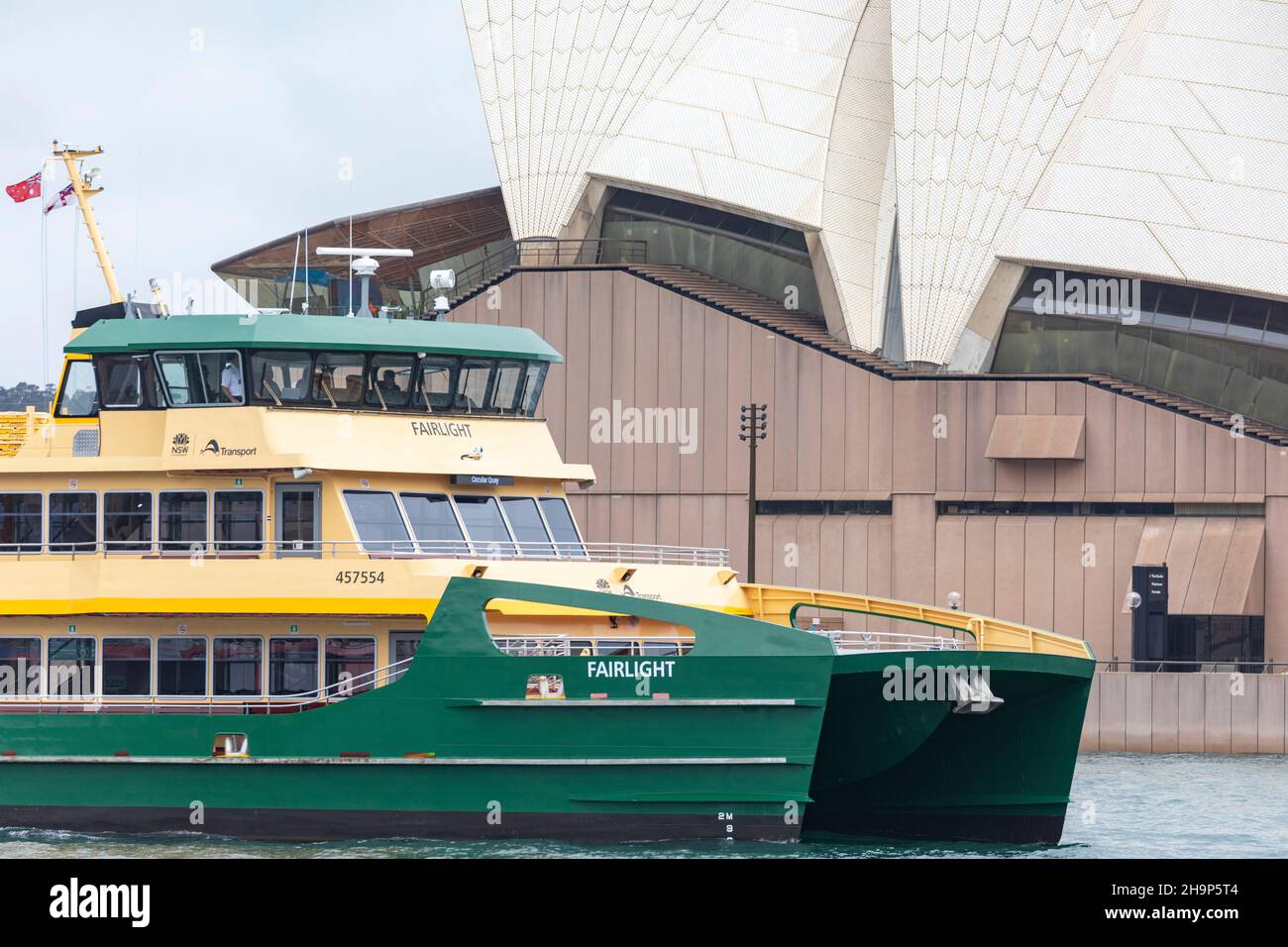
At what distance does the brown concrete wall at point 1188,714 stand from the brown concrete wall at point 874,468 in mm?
5398

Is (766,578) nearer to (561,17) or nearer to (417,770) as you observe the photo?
(561,17)

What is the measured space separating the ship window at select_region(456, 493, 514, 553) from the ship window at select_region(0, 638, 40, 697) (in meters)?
6.42

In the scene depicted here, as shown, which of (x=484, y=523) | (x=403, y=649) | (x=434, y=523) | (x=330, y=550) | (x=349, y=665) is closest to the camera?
(x=403, y=649)

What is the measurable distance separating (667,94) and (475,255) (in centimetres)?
1199

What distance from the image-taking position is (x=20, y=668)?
30.0 meters

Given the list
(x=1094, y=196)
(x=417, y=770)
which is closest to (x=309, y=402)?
(x=417, y=770)

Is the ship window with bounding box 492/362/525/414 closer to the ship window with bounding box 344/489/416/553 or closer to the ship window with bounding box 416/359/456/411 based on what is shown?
the ship window with bounding box 416/359/456/411

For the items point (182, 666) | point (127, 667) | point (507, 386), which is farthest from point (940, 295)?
point (127, 667)

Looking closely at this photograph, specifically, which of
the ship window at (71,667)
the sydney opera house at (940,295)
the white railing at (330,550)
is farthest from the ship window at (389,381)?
the sydney opera house at (940,295)

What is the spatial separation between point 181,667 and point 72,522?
9.36 feet

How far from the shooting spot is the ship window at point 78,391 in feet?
103

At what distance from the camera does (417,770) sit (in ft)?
89.5

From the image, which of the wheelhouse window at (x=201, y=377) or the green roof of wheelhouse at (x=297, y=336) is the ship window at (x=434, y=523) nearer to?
the green roof of wheelhouse at (x=297, y=336)

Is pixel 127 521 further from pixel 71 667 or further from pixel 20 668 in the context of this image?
pixel 20 668
